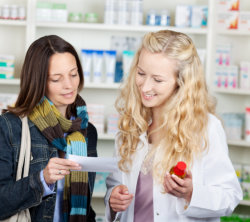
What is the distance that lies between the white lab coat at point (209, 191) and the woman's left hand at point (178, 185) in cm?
4

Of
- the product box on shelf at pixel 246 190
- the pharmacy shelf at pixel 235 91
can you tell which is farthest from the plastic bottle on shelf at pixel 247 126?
the product box on shelf at pixel 246 190

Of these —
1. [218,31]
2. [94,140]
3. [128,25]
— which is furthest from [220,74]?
[94,140]

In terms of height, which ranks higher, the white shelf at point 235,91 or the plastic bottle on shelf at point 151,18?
the plastic bottle on shelf at point 151,18

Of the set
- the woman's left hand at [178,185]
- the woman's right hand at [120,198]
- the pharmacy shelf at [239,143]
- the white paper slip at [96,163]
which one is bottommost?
the pharmacy shelf at [239,143]

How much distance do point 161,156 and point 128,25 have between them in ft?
7.77

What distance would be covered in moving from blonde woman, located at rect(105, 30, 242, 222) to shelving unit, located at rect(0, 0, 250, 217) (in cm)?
209

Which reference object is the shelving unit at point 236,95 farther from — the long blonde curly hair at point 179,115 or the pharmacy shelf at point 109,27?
the long blonde curly hair at point 179,115

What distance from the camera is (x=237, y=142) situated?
13.9ft

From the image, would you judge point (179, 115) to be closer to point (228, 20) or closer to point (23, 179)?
point (23, 179)

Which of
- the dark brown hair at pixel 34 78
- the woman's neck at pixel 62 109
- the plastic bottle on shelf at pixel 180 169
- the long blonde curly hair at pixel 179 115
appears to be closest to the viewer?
the plastic bottle on shelf at pixel 180 169

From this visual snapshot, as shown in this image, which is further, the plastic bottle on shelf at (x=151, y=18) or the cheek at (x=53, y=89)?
the plastic bottle on shelf at (x=151, y=18)

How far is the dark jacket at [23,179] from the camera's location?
2.01 meters

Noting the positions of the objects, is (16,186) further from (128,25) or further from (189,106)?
(128,25)

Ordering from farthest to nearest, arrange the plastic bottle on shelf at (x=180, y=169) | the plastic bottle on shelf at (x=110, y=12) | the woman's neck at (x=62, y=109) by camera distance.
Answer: the plastic bottle on shelf at (x=110, y=12), the woman's neck at (x=62, y=109), the plastic bottle on shelf at (x=180, y=169)
